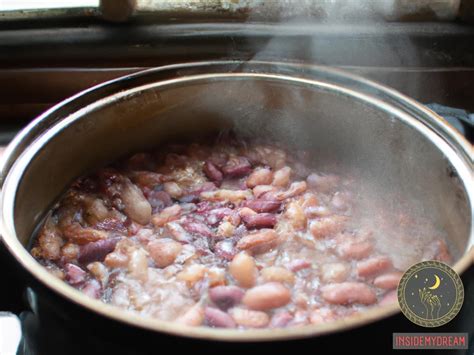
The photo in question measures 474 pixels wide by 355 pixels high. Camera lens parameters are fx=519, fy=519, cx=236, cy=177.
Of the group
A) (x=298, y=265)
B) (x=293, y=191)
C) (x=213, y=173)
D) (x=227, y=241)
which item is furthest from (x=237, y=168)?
(x=298, y=265)

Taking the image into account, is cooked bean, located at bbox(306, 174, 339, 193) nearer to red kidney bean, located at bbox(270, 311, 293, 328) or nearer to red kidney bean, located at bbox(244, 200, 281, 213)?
red kidney bean, located at bbox(244, 200, 281, 213)

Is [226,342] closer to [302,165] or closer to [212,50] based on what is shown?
[302,165]

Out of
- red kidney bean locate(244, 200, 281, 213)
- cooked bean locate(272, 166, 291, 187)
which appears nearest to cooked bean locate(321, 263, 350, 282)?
red kidney bean locate(244, 200, 281, 213)

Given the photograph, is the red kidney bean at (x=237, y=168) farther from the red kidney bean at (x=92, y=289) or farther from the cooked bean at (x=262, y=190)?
the red kidney bean at (x=92, y=289)

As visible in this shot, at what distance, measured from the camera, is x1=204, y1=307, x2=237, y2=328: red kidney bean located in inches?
37.8

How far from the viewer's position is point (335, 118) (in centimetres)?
146

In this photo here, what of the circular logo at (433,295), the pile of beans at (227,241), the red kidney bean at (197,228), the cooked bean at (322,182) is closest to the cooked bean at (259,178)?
the pile of beans at (227,241)

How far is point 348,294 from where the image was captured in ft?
3.44

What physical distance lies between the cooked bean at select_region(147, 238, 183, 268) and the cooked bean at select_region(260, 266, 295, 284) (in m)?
0.21

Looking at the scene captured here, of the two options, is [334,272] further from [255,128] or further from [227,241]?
[255,128]

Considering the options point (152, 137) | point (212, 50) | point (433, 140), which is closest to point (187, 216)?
point (152, 137)

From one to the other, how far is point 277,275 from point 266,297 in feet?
0.30

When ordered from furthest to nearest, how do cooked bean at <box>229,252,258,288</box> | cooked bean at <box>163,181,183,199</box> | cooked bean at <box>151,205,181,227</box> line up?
cooked bean at <box>163,181,183,199</box> → cooked bean at <box>151,205,181,227</box> → cooked bean at <box>229,252,258,288</box>

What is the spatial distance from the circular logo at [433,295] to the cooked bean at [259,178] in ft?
1.95
